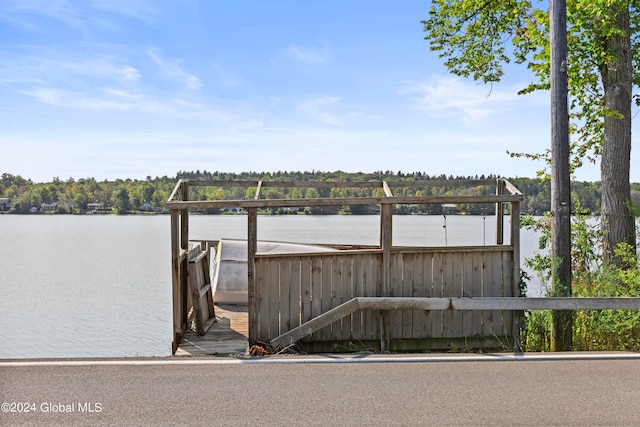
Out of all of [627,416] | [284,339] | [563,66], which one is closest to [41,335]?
[284,339]

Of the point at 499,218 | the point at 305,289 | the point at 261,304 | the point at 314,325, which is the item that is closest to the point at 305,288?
the point at 305,289

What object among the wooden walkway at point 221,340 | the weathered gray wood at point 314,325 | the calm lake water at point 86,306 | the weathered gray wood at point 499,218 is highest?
the weathered gray wood at point 499,218

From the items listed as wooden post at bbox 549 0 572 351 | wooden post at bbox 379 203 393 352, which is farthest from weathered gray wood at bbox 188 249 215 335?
wooden post at bbox 549 0 572 351

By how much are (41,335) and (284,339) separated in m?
15.6

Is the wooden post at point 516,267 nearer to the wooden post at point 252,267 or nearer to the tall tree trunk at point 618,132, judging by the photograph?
the wooden post at point 252,267

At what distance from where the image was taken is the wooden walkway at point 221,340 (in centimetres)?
950

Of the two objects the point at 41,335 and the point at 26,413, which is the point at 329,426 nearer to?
the point at 26,413

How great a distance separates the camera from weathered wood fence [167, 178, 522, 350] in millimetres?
9617

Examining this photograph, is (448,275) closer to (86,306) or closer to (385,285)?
(385,285)

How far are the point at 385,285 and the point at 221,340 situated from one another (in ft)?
8.88

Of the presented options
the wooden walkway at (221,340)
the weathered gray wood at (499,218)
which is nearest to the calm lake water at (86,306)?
the weathered gray wood at (499,218)

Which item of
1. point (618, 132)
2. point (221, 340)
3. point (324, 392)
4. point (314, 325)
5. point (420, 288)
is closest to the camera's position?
point (324, 392)

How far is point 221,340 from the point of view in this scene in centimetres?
1034

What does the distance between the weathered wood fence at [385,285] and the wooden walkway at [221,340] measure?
47 cm
